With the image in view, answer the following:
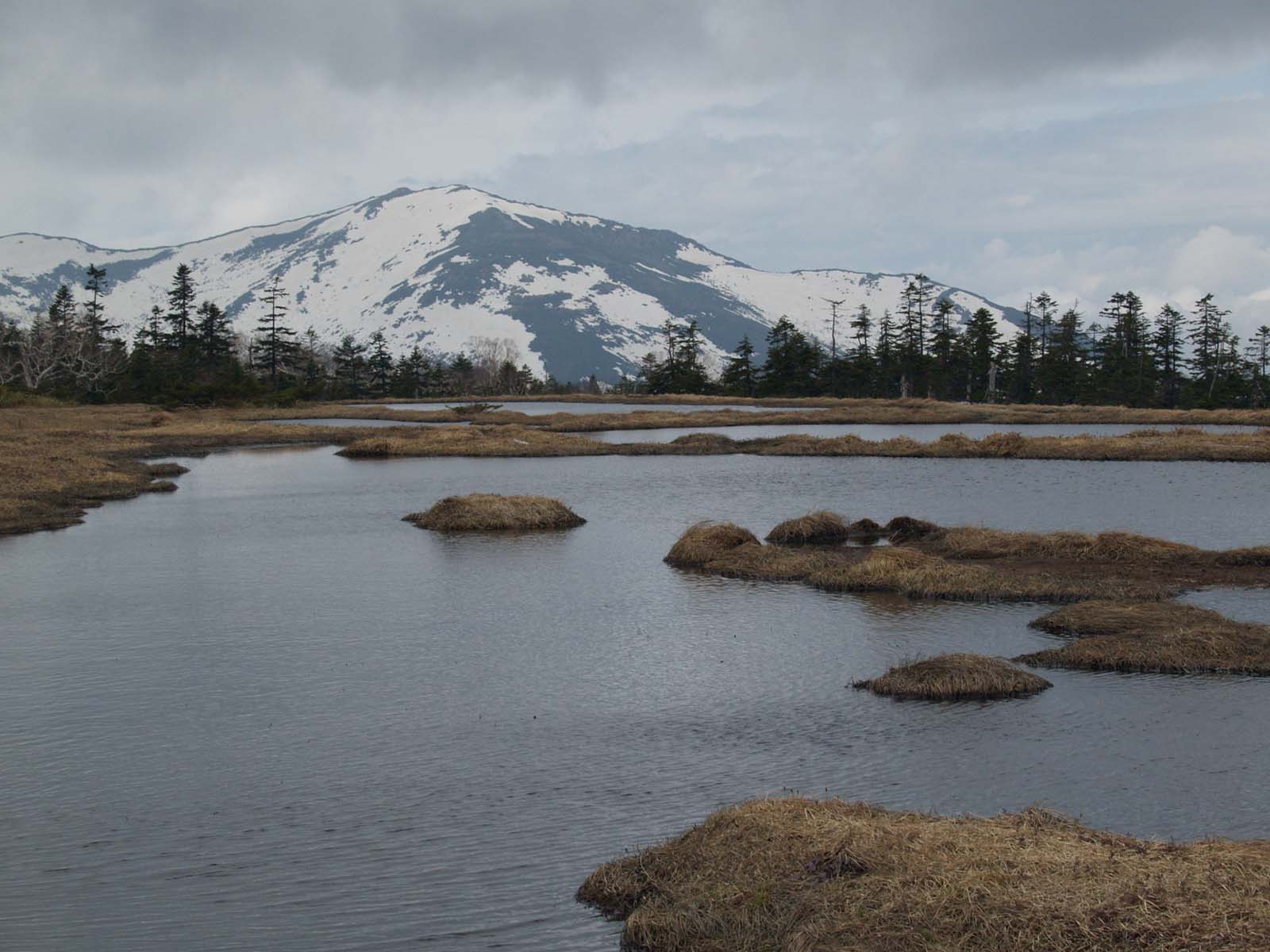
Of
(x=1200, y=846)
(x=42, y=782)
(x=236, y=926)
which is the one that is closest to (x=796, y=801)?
(x=1200, y=846)

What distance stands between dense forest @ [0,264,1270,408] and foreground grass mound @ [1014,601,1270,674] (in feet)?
321

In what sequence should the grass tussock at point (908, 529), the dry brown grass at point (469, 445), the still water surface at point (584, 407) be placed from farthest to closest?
1. the still water surface at point (584, 407)
2. the dry brown grass at point (469, 445)
3. the grass tussock at point (908, 529)

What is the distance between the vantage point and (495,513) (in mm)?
36562

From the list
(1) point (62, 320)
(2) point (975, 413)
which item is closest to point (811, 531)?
(2) point (975, 413)

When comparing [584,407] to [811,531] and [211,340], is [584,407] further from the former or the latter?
[811,531]

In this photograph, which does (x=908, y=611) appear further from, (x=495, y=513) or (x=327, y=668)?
(x=495, y=513)

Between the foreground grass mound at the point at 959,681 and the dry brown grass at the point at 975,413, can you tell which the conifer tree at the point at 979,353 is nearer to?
the dry brown grass at the point at 975,413

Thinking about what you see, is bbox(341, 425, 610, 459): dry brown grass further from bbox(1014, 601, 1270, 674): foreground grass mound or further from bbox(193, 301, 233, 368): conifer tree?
bbox(193, 301, 233, 368): conifer tree

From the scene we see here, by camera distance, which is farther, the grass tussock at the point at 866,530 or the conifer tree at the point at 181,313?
the conifer tree at the point at 181,313

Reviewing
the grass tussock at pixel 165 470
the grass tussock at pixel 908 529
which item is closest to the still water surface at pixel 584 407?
the grass tussock at pixel 165 470

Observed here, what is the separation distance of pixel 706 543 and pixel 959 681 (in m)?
13.1

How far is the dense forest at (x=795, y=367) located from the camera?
11194 centimetres

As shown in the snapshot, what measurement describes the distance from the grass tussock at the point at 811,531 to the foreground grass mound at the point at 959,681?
14308 millimetres

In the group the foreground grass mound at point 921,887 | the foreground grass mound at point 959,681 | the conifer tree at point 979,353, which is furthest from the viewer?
the conifer tree at point 979,353
